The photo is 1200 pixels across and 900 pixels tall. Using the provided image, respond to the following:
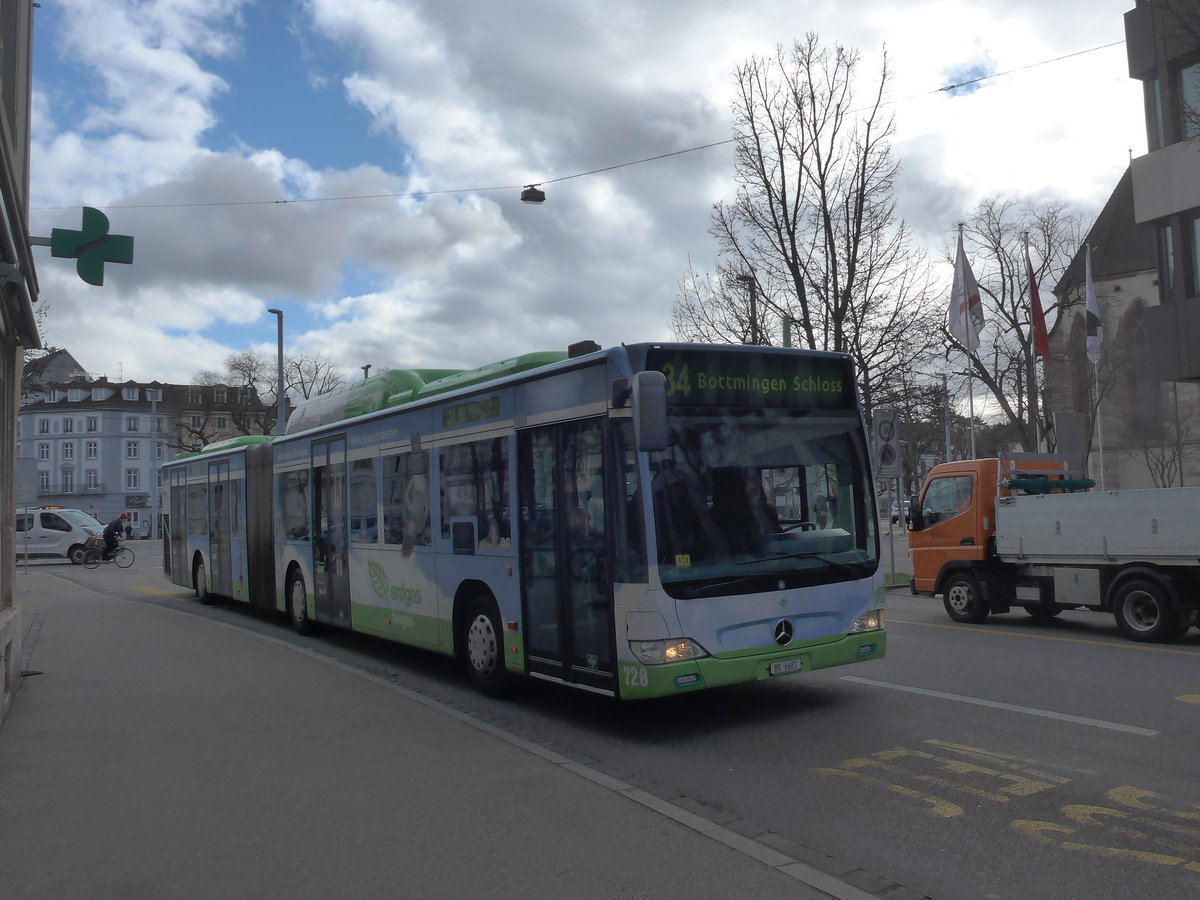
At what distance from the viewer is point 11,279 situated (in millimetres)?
8445

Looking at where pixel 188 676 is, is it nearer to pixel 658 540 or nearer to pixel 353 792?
pixel 353 792

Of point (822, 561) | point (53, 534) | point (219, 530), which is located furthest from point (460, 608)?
point (53, 534)

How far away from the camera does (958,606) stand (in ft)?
47.4

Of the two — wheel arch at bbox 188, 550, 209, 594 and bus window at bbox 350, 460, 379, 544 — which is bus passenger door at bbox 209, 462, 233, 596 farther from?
bus window at bbox 350, 460, 379, 544

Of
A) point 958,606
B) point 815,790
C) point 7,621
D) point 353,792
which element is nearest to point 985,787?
point 815,790

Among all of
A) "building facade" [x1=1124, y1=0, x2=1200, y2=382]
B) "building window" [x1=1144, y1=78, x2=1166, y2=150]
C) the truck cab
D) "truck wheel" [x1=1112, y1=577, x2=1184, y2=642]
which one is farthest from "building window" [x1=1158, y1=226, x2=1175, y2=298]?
"truck wheel" [x1=1112, y1=577, x2=1184, y2=642]

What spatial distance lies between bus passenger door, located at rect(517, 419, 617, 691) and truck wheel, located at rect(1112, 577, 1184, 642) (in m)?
7.36

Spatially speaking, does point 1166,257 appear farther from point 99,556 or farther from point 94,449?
point 94,449

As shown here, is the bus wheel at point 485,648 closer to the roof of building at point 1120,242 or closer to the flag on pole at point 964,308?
the flag on pole at point 964,308

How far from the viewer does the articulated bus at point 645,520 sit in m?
7.41

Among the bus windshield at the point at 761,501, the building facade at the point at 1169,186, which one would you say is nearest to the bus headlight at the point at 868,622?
the bus windshield at the point at 761,501

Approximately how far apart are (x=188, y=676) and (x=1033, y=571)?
10.0m

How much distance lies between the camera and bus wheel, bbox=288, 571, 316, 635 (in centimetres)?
1395

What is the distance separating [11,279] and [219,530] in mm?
10034
